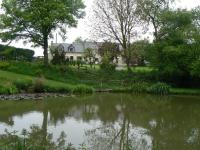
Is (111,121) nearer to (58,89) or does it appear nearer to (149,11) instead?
(58,89)

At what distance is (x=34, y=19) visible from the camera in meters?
39.3

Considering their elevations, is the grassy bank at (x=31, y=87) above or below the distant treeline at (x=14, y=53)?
below

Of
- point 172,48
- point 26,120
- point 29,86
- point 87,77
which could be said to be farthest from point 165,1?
point 26,120

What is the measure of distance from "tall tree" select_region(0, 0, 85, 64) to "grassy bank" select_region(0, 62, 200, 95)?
2.99 meters

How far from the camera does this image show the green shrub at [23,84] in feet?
99.5

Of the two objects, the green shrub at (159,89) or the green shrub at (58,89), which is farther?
the green shrub at (159,89)

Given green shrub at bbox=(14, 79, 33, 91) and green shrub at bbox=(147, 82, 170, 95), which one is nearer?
green shrub at bbox=(14, 79, 33, 91)

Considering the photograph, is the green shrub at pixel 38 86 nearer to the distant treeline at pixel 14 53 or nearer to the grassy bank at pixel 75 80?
the grassy bank at pixel 75 80

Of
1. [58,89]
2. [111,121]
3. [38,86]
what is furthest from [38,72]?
[111,121]

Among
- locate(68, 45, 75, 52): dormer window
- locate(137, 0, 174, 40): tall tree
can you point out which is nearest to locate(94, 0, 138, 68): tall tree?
locate(137, 0, 174, 40): tall tree

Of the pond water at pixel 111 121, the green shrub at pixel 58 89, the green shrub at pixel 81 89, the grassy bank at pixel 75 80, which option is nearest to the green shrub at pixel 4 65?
the grassy bank at pixel 75 80

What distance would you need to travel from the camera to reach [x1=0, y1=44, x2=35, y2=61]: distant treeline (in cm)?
4170

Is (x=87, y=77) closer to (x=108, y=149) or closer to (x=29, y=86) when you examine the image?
(x=29, y=86)

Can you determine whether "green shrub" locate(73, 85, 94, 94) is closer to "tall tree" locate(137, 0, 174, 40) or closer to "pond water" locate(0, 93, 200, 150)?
"pond water" locate(0, 93, 200, 150)
